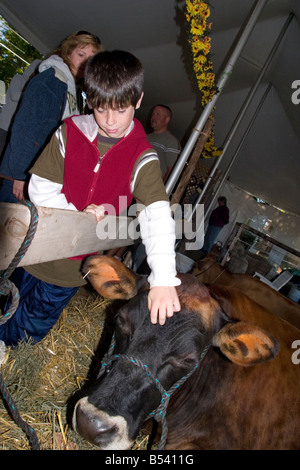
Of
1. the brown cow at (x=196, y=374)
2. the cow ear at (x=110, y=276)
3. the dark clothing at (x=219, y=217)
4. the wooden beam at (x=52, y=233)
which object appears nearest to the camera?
the wooden beam at (x=52, y=233)

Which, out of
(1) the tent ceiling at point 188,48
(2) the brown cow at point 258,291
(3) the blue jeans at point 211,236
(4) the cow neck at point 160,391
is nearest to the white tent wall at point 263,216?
(1) the tent ceiling at point 188,48

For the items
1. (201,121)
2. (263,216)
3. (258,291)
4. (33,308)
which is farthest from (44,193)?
(263,216)

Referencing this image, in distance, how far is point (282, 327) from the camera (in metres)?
1.97

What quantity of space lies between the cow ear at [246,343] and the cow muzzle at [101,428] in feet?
2.30

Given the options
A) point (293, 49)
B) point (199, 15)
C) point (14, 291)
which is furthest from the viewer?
point (293, 49)

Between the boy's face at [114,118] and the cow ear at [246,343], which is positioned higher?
the boy's face at [114,118]

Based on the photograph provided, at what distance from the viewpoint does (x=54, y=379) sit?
211 centimetres

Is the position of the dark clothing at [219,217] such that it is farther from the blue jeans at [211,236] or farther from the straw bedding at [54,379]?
the straw bedding at [54,379]

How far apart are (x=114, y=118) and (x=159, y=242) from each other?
772 mm

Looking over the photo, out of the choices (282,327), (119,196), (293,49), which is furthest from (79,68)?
(293,49)

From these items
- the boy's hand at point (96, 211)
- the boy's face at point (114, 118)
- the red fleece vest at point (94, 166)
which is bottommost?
the boy's hand at point (96, 211)

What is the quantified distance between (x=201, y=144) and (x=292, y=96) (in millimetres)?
5210

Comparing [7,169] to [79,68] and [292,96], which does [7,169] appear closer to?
[79,68]

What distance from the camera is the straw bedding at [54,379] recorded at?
1.56m
